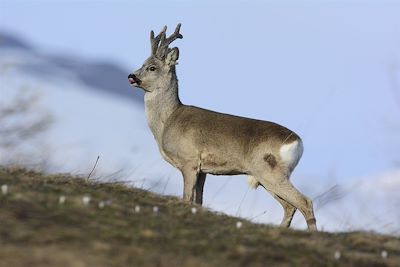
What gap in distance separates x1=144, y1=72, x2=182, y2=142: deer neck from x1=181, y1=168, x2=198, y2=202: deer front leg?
108 cm

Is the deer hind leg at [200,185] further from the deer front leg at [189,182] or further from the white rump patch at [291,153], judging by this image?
the white rump patch at [291,153]

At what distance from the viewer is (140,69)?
14055 millimetres

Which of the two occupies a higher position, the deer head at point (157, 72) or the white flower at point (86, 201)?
the deer head at point (157, 72)

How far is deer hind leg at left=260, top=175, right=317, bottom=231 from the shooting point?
12.0m

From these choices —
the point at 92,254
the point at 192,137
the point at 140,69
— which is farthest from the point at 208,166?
the point at 92,254

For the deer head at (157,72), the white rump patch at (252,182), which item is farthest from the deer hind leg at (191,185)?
the deer head at (157,72)

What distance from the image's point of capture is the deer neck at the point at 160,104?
13664mm

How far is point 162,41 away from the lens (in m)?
14.3

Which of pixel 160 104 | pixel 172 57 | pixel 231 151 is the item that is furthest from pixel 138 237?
pixel 172 57

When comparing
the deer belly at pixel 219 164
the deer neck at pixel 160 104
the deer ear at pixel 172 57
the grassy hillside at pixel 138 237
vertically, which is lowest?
the grassy hillside at pixel 138 237

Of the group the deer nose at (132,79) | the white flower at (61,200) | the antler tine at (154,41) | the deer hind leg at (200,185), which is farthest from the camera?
the antler tine at (154,41)

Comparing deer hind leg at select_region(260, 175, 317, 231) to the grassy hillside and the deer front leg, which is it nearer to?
the deer front leg

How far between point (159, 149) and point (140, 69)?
152 cm

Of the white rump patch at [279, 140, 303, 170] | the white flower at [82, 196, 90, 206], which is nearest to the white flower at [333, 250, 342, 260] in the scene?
the white flower at [82, 196, 90, 206]
